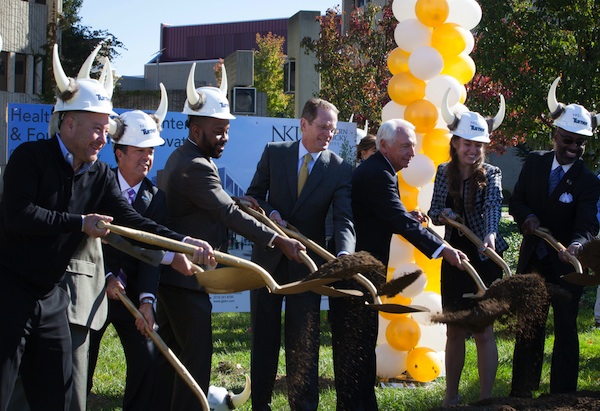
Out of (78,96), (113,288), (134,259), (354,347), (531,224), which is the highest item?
(78,96)

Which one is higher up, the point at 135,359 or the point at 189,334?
the point at 189,334

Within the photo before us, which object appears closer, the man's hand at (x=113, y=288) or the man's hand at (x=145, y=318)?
the man's hand at (x=145, y=318)

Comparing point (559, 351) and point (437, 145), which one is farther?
A: point (437, 145)

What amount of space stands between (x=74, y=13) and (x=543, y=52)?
1888cm

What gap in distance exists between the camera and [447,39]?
819 centimetres

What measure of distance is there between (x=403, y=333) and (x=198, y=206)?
9.44 ft

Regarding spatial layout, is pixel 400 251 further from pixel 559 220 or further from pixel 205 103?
pixel 205 103

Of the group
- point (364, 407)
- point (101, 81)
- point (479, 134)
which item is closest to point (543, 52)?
Result: point (479, 134)

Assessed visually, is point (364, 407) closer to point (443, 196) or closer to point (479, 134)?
point (443, 196)

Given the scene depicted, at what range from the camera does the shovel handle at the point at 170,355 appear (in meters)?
5.28

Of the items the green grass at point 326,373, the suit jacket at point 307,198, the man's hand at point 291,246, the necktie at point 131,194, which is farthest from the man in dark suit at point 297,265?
the necktie at point 131,194

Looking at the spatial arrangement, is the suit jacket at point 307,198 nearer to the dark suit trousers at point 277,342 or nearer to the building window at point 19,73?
the dark suit trousers at point 277,342

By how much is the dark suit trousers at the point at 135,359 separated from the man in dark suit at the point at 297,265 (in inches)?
41.0

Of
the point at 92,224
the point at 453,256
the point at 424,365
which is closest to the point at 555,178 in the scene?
the point at 453,256
